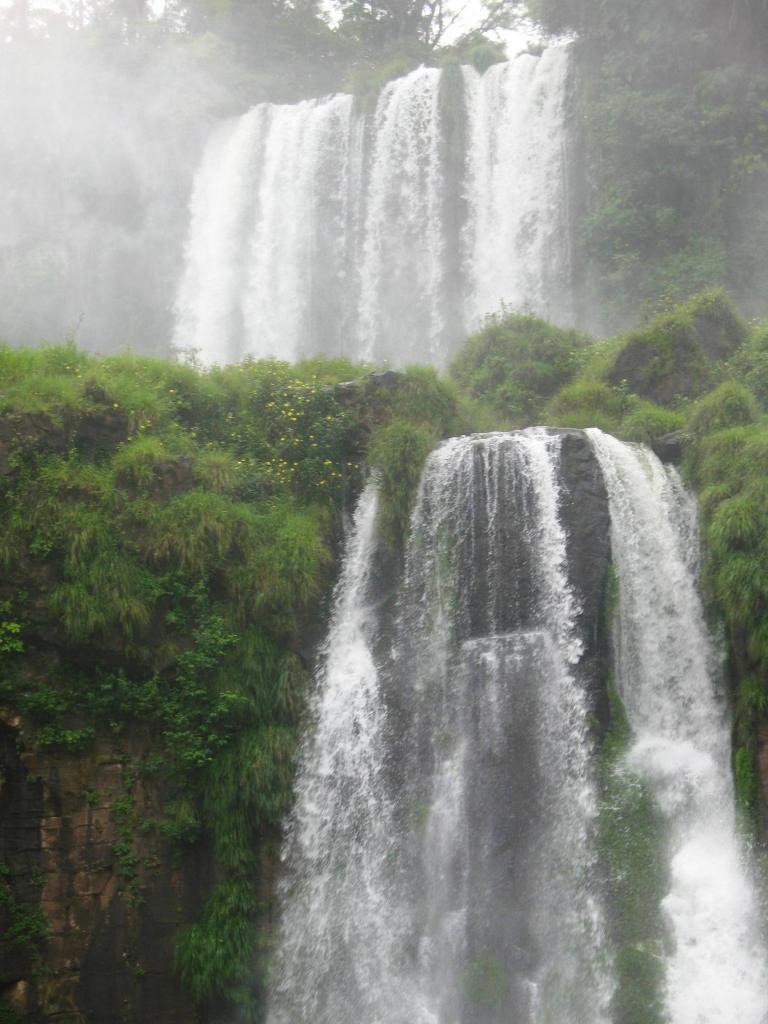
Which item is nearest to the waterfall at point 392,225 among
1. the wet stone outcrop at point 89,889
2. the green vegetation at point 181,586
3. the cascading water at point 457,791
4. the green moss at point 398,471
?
the green moss at point 398,471

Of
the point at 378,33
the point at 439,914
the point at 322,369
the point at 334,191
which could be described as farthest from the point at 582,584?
Result: the point at 378,33

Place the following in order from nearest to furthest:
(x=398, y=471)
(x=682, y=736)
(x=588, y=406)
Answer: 1. (x=682, y=736)
2. (x=398, y=471)
3. (x=588, y=406)

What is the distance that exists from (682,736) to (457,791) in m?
2.46

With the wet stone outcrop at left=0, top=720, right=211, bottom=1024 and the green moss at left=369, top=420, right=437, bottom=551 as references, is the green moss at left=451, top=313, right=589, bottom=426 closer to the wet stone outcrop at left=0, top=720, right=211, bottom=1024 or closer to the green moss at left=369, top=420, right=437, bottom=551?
the green moss at left=369, top=420, right=437, bottom=551

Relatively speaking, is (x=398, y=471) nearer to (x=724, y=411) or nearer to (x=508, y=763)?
(x=508, y=763)

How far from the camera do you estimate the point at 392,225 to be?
82.2 ft

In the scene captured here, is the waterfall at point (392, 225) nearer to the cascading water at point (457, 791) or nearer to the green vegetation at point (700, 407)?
the green vegetation at point (700, 407)

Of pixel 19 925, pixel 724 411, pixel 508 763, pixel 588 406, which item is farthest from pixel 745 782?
pixel 19 925

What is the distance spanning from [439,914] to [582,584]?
384 centimetres

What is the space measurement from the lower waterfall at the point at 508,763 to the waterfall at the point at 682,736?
20 millimetres

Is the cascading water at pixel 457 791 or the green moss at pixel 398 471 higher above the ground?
the green moss at pixel 398 471

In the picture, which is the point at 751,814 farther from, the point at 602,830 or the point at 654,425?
the point at 654,425

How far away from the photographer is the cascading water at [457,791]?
9.70m

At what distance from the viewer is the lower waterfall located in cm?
959
